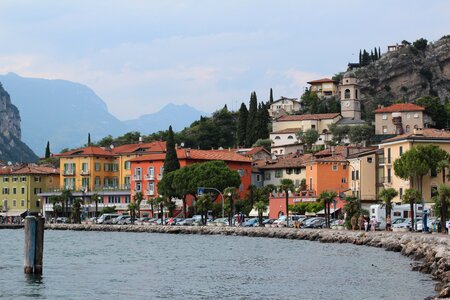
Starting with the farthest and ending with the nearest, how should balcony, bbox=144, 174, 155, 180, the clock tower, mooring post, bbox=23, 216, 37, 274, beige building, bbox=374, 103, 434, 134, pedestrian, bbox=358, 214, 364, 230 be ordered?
the clock tower
beige building, bbox=374, 103, 434, 134
balcony, bbox=144, 174, 155, 180
pedestrian, bbox=358, 214, 364, 230
mooring post, bbox=23, 216, 37, 274

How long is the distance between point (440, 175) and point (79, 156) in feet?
230

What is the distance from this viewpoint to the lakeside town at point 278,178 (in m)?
91.8

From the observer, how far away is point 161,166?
437ft

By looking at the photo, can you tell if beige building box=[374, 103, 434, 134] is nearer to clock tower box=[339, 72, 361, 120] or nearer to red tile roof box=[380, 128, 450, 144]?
clock tower box=[339, 72, 361, 120]

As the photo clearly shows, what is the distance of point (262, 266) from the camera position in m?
52.2

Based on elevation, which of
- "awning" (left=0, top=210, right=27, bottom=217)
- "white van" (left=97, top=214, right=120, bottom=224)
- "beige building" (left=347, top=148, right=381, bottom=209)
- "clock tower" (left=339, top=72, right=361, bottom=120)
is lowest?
"white van" (left=97, top=214, right=120, bottom=224)

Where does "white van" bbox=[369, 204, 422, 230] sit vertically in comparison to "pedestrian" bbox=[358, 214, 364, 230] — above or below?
above

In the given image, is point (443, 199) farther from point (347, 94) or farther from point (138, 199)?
point (347, 94)

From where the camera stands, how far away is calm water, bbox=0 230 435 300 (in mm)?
37875

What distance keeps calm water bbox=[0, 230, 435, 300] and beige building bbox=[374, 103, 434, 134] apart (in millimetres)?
89689

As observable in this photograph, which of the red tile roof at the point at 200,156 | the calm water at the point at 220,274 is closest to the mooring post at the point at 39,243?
the calm water at the point at 220,274

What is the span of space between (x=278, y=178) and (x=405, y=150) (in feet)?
118

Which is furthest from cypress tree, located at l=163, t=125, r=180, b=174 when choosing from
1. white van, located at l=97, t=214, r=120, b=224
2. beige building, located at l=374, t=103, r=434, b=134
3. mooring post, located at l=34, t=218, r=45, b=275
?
mooring post, located at l=34, t=218, r=45, b=275

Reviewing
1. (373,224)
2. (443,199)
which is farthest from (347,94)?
(443,199)
